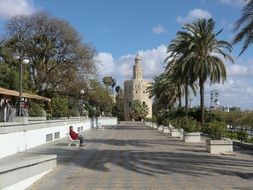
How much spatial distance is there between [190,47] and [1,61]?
24230 mm

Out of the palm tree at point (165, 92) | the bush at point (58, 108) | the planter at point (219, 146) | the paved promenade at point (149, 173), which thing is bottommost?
the paved promenade at point (149, 173)

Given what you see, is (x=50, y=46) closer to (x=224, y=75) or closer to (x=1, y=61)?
(x=1, y=61)

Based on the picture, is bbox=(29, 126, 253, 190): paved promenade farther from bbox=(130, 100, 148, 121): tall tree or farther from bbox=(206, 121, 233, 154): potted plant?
bbox=(130, 100, 148, 121): tall tree

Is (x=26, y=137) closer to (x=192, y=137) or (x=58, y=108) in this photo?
(x=192, y=137)

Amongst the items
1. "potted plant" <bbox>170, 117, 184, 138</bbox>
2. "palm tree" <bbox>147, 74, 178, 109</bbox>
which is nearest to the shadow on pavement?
"potted plant" <bbox>170, 117, 184, 138</bbox>

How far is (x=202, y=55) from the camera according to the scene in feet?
139

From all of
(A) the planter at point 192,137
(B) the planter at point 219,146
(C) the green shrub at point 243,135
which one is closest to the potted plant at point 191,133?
(A) the planter at point 192,137

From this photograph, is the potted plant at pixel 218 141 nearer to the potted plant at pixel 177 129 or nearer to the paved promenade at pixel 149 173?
the paved promenade at pixel 149 173

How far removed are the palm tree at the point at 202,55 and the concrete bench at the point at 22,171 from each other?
28.3 m

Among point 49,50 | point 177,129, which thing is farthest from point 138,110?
point 177,129

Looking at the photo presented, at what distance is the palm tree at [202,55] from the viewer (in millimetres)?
41938

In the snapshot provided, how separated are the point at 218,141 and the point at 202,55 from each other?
20.0 meters

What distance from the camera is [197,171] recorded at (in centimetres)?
1583

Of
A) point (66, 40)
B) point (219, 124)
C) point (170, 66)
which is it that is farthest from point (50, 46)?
point (219, 124)
